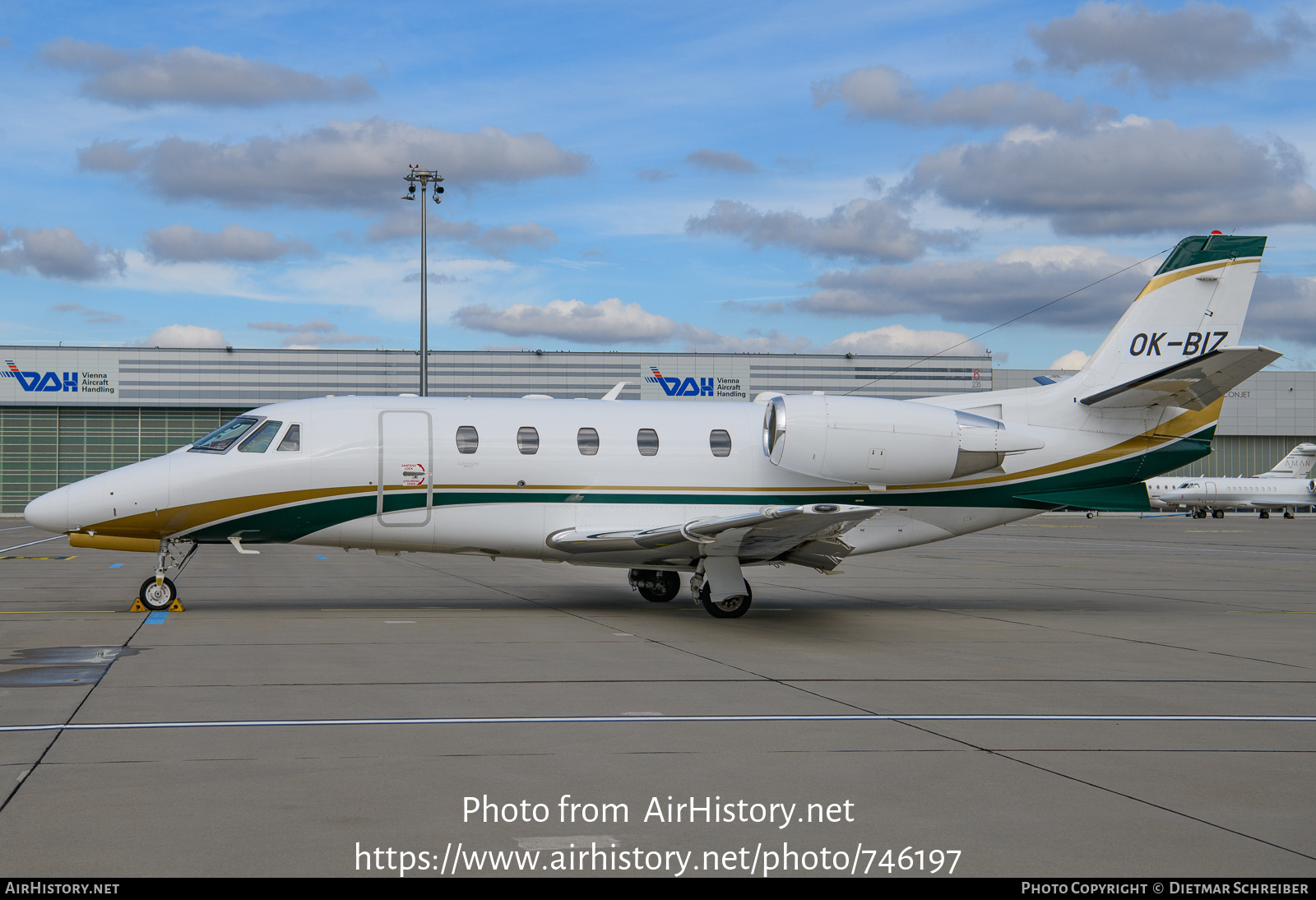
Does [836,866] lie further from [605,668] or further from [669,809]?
[605,668]

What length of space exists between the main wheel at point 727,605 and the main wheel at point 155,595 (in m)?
7.68

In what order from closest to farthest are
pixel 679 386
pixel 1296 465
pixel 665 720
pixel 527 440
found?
pixel 665 720
pixel 527 440
pixel 679 386
pixel 1296 465

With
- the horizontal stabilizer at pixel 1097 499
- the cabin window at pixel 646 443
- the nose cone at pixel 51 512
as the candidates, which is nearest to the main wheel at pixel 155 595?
the nose cone at pixel 51 512

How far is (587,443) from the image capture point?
54.3 ft

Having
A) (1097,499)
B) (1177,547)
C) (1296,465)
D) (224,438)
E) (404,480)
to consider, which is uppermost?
(224,438)

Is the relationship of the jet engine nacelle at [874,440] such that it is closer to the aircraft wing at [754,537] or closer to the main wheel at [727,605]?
the aircraft wing at [754,537]

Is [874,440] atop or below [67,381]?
below

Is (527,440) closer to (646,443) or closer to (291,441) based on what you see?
(646,443)

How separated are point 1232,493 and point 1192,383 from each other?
6801cm

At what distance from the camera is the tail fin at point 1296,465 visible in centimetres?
7956

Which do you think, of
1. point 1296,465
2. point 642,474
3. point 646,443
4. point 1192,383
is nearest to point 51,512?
point 642,474

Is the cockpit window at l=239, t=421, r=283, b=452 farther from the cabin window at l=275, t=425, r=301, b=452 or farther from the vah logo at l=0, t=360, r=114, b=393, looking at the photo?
the vah logo at l=0, t=360, r=114, b=393

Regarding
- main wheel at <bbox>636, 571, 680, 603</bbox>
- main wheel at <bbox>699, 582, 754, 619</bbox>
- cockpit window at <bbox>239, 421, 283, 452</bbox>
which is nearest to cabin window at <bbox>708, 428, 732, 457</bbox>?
main wheel at <bbox>699, 582, 754, 619</bbox>
